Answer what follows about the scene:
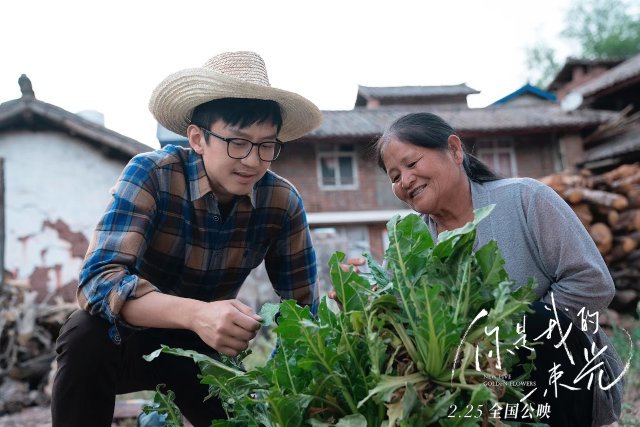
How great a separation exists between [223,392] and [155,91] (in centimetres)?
146

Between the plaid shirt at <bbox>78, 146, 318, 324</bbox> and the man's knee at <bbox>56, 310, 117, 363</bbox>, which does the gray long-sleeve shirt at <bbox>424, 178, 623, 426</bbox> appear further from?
the man's knee at <bbox>56, 310, 117, 363</bbox>

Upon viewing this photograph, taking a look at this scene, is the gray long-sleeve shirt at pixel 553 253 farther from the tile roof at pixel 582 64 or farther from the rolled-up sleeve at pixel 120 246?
the tile roof at pixel 582 64

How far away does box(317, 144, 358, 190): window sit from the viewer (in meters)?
17.1

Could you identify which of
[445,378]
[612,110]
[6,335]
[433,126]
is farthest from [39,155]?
[612,110]

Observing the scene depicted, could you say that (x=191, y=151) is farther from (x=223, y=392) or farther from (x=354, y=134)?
(x=354, y=134)

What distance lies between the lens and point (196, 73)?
2.37 metres

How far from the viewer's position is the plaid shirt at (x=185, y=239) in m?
1.99

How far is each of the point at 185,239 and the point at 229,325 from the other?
37.7 inches

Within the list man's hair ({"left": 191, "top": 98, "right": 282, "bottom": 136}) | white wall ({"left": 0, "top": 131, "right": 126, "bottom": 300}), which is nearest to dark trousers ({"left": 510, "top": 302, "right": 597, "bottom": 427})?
man's hair ({"left": 191, "top": 98, "right": 282, "bottom": 136})

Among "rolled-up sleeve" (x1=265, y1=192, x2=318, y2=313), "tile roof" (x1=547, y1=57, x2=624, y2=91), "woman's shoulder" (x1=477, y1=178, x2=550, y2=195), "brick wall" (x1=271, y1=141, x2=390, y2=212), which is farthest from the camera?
"tile roof" (x1=547, y1=57, x2=624, y2=91)

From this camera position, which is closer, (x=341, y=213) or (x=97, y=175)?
(x=97, y=175)

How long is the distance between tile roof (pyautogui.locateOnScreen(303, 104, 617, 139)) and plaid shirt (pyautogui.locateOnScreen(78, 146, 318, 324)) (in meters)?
13.4

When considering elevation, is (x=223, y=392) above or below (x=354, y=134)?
below

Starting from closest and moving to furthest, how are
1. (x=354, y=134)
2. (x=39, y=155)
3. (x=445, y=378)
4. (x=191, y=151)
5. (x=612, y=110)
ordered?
(x=445, y=378)
(x=191, y=151)
(x=39, y=155)
(x=354, y=134)
(x=612, y=110)
